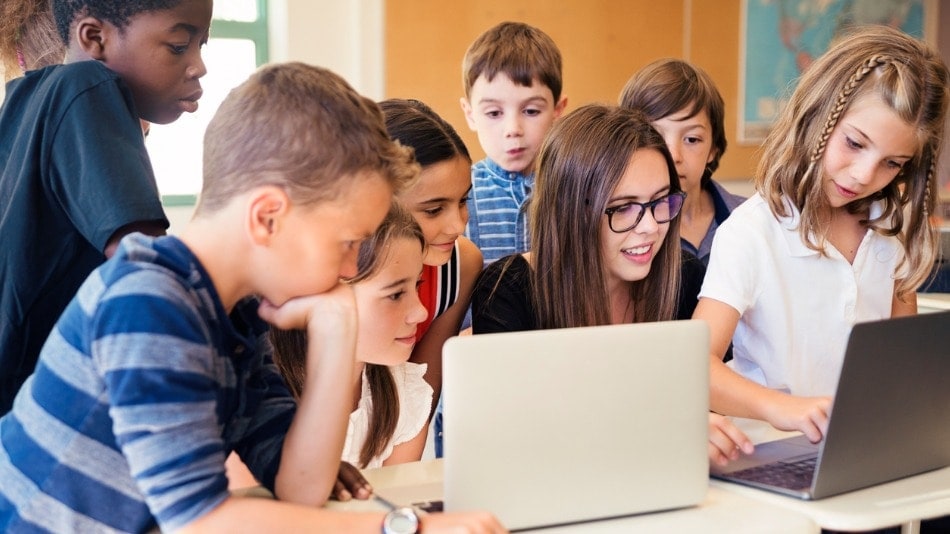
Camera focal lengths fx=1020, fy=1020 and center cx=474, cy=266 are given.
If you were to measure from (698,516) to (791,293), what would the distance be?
736 mm

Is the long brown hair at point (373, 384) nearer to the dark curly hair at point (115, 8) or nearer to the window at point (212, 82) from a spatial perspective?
the dark curly hair at point (115, 8)

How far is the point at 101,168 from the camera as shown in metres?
1.19

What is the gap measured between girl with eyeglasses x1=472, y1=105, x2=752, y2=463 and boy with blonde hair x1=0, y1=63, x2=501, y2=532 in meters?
0.66

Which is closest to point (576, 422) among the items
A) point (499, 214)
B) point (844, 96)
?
point (844, 96)

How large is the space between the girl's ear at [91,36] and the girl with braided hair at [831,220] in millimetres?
995

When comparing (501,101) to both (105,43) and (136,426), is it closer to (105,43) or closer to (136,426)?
(105,43)

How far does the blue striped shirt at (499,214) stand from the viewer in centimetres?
244

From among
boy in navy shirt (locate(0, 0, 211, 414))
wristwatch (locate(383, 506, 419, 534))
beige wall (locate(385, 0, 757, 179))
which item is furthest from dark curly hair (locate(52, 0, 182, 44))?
beige wall (locate(385, 0, 757, 179))

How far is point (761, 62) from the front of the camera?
17.8ft

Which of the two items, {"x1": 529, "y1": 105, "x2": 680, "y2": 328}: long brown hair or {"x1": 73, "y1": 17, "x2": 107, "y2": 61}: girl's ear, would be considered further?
{"x1": 529, "y1": 105, "x2": 680, "y2": 328}: long brown hair

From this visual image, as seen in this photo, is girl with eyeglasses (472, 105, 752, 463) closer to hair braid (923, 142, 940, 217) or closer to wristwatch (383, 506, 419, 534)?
hair braid (923, 142, 940, 217)

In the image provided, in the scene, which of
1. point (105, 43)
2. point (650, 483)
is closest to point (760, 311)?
point (650, 483)

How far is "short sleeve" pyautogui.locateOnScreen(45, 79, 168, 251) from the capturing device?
46.1 inches

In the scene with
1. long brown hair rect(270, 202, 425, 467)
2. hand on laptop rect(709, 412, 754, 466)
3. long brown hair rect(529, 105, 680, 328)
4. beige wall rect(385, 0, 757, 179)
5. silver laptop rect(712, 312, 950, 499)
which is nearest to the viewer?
silver laptop rect(712, 312, 950, 499)
